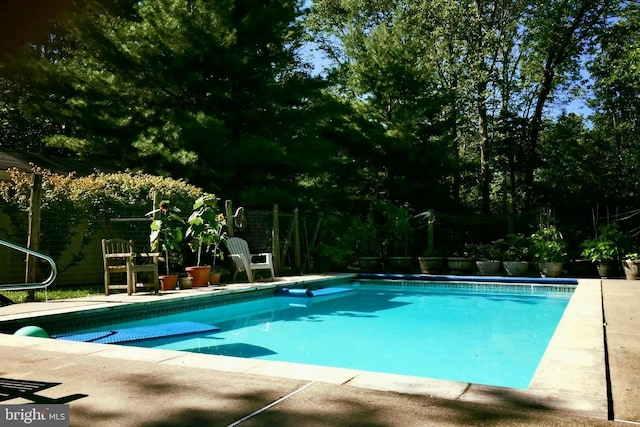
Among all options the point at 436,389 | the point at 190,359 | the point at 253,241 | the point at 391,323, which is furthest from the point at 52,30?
the point at 436,389

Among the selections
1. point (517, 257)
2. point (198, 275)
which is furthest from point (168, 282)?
point (517, 257)

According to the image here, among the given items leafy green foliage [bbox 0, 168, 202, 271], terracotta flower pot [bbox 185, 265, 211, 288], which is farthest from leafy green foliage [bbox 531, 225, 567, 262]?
leafy green foliage [bbox 0, 168, 202, 271]

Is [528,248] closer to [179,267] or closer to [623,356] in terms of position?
[179,267]

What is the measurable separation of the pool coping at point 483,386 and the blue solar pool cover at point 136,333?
2.53 ft

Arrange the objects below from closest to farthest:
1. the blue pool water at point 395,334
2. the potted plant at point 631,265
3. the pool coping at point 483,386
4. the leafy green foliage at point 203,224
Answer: the pool coping at point 483,386 < the blue pool water at point 395,334 < the leafy green foliage at point 203,224 < the potted plant at point 631,265

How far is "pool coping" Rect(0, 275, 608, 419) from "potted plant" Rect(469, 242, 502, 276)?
22.7 feet

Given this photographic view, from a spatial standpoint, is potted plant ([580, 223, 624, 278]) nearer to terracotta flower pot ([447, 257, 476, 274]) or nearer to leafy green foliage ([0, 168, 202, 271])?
terracotta flower pot ([447, 257, 476, 274])

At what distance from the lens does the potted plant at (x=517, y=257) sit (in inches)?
418

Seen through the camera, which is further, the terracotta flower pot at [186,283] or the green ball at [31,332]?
the terracotta flower pot at [186,283]

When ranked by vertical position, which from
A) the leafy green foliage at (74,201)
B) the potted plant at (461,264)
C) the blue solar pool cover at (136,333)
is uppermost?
the leafy green foliage at (74,201)

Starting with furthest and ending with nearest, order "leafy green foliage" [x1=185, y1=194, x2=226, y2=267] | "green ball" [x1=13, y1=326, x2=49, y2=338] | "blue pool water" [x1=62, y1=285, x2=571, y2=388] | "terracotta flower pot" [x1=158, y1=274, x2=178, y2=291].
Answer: "leafy green foliage" [x1=185, y1=194, x2=226, y2=267], "terracotta flower pot" [x1=158, y1=274, x2=178, y2=291], "blue pool water" [x1=62, y1=285, x2=571, y2=388], "green ball" [x1=13, y1=326, x2=49, y2=338]

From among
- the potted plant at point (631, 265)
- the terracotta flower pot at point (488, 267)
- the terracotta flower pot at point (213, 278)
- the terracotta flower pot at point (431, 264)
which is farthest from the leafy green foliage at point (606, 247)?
the terracotta flower pot at point (213, 278)

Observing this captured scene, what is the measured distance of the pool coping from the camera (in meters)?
2.23

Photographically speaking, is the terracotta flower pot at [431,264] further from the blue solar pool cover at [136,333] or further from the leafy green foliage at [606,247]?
the blue solar pool cover at [136,333]
